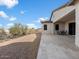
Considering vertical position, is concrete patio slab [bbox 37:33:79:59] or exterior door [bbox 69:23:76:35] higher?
exterior door [bbox 69:23:76:35]

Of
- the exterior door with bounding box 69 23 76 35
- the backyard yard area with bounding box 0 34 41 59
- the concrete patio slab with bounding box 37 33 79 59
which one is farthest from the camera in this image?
the exterior door with bounding box 69 23 76 35

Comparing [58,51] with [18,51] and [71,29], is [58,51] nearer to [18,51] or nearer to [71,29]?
[18,51]

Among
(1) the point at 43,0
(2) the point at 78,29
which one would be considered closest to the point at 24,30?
(1) the point at 43,0

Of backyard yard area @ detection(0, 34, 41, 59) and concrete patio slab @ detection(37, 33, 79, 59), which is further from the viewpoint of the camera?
backyard yard area @ detection(0, 34, 41, 59)

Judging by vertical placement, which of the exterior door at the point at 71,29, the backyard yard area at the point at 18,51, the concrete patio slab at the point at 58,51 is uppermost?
the exterior door at the point at 71,29

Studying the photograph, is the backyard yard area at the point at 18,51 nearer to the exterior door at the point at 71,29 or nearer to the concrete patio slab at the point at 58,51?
the concrete patio slab at the point at 58,51

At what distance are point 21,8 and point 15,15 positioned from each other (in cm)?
352

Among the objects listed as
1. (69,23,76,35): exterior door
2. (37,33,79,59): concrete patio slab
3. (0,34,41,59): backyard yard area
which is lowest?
(0,34,41,59): backyard yard area

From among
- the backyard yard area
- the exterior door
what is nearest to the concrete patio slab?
the backyard yard area

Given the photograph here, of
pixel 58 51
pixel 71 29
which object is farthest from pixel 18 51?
pixel 71 29

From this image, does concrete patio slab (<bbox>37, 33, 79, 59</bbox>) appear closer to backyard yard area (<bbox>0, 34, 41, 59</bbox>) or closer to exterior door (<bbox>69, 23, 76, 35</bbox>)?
backyard yard area (<bbox>0, 34, 41, 59</bbox>)

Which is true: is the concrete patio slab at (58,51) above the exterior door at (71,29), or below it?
below

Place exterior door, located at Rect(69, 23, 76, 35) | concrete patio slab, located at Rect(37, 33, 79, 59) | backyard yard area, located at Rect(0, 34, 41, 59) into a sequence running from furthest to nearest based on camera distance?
exterior door, located at Rect(69, 23, 76, 35)
backyard yard area, located at Rect(0, 34, 41, 59)
concrete patio slab, located at Rect(37, 33, 79, 59)

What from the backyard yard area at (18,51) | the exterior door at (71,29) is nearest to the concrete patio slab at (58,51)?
the backyard yard area at (18,51)
